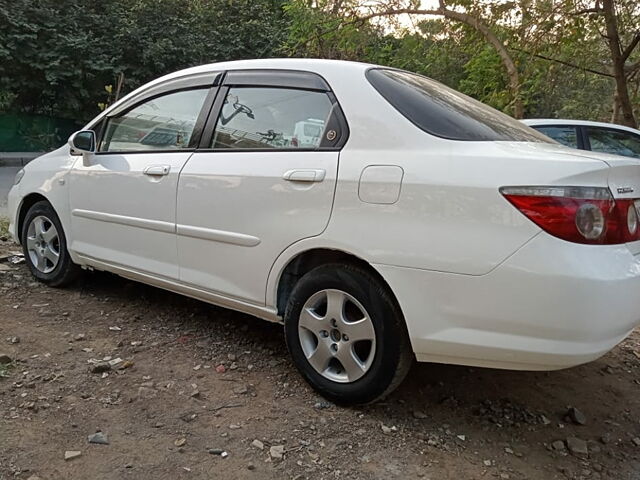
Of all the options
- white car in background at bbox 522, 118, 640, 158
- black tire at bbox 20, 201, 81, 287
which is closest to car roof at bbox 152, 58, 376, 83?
black tire at bbox 20, 201, 81, 287

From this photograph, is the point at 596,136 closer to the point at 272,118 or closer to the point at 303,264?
the point at 272,118

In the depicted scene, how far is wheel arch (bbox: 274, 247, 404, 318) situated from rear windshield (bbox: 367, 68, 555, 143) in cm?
64

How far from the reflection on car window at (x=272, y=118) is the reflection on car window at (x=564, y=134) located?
4.59 metres

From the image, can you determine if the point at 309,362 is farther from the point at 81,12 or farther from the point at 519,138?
the point at 81,12

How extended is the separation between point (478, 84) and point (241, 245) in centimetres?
1050

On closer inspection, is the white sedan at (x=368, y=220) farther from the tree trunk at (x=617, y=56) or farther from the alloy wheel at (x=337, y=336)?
the tree trunk at (x=617, y=56)

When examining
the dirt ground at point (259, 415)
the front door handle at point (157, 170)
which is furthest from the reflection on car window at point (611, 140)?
the front door handle at point (157, 170)

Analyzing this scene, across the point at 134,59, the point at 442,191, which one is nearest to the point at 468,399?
the point at 442,191

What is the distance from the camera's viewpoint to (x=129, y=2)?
56.8 feet

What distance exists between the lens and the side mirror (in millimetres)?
3757

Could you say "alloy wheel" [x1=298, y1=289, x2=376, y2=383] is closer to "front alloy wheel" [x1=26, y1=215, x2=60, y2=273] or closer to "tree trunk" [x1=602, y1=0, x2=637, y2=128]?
"front alloy wheel" [x1=26, y1=215, x2=60, y2=273]

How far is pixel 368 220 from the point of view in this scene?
2434mm

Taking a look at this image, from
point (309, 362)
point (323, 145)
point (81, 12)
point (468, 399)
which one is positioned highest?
point (81, 12)

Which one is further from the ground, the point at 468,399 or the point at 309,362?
the point at 309,362
